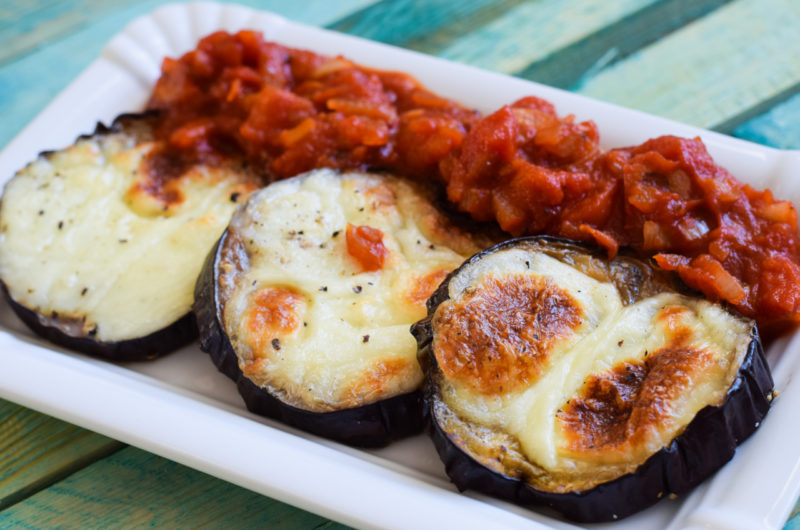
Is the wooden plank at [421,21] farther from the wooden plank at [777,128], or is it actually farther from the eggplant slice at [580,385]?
the eggplant slice at [580,385]

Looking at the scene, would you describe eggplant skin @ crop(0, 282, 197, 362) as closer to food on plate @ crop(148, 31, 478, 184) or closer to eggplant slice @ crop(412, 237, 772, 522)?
food on plate @ crop(148, 31, 478, 184)

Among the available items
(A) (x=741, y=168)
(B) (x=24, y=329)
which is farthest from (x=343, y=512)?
(A) (x=741, y=168)

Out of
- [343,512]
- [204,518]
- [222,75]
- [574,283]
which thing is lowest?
[204,518]

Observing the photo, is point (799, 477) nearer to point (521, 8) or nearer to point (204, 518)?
point (204, 518)

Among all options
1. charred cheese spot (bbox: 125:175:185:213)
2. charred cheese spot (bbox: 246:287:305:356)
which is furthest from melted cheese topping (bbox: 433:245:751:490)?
charred cheese spot (bbox: 125:175:185:213)

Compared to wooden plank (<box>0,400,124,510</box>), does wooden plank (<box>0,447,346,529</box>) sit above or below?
below
